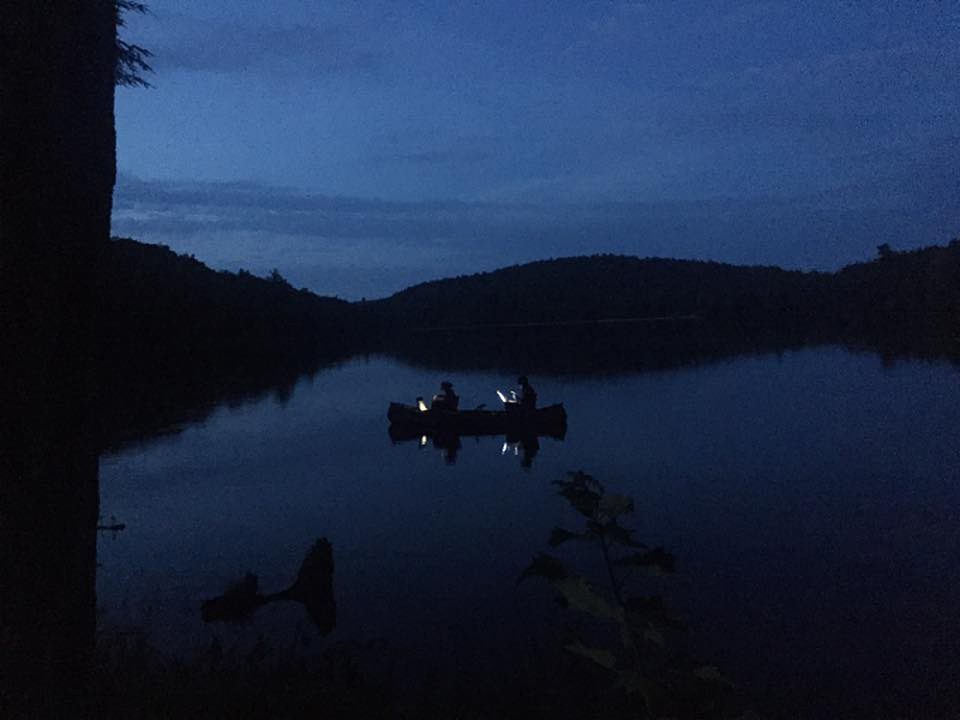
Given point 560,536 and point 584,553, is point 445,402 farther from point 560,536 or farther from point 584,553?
point 560,536

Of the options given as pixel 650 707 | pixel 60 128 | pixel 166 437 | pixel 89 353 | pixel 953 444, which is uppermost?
pixel 60 128

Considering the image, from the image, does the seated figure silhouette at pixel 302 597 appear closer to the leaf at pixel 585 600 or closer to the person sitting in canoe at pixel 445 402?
the leaf at pixel 585 600

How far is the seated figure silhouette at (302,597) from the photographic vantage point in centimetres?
1303

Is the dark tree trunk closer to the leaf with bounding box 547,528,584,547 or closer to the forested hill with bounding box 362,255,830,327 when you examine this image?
the leaf with bounding box 547,528,584,547

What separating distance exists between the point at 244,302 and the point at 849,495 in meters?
89.8

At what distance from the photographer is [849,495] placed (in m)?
22.0

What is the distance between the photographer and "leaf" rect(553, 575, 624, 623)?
165cm

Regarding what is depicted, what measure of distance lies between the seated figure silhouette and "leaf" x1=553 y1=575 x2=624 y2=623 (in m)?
11.9

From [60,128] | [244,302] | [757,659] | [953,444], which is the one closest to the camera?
[60,128]

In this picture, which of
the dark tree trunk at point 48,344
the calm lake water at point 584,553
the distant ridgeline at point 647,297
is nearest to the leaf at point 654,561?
the calm lake water at point 584,553

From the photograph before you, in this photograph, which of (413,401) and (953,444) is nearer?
(953,444)

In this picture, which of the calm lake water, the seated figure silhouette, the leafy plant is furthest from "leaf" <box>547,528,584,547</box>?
the seated figure silhouette

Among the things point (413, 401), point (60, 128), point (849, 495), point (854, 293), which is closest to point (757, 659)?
point (60, 128)

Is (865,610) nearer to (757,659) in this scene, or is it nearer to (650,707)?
(757,659)
